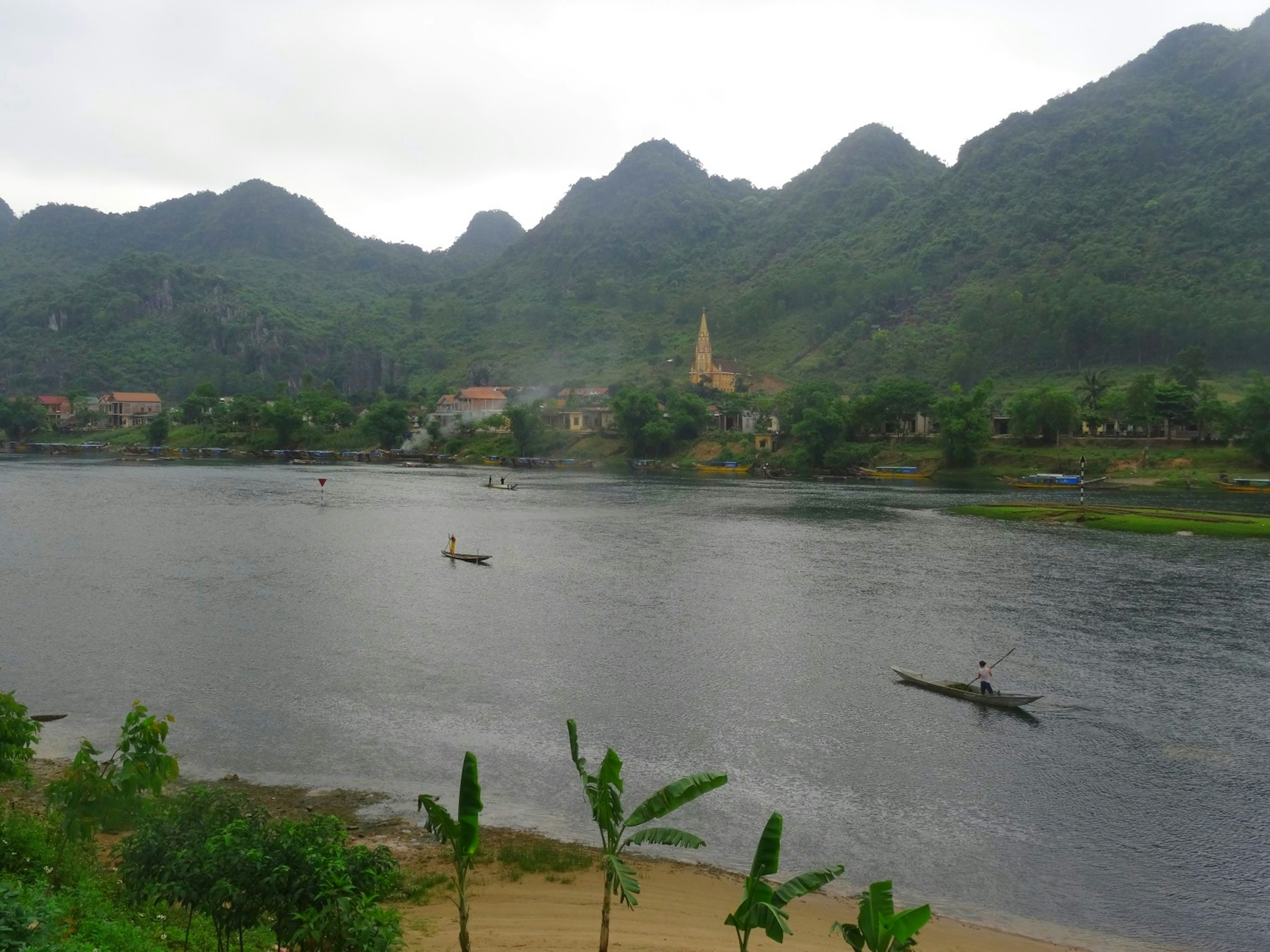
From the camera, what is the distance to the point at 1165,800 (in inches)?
931

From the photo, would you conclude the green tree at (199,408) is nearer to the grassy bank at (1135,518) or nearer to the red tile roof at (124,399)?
the red tile roof at (124,399)

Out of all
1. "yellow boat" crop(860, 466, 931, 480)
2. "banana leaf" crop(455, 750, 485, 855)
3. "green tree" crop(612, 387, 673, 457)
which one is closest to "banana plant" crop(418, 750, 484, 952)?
"banana leaf" crop(455, 750, 485, 855)

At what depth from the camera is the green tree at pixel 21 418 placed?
17850cm

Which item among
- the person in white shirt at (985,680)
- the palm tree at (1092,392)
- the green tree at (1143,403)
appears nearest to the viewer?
the person in white shirt at (985,680)

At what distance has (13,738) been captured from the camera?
50.6 feet

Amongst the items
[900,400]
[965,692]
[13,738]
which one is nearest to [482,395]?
[900,400]

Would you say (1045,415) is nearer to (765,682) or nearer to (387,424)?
(765,682)

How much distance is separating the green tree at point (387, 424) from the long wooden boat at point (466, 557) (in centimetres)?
11489

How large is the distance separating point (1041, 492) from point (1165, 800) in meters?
79.4

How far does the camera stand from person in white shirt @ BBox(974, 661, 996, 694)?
30.8m

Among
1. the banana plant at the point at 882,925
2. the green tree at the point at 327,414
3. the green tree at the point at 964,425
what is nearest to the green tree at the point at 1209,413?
the green tree at the point at 964,425

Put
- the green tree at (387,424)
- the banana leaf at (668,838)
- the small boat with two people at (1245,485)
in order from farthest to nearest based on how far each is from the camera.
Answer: the green tree at (387,424) < the small boat with two people at (1245,485) < the banana leaf at (668,838)

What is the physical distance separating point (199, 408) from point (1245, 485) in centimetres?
16965

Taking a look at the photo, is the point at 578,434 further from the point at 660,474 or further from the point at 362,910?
the point at 362,910
